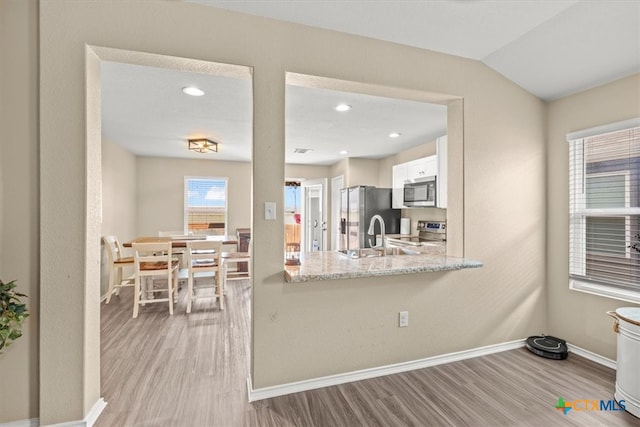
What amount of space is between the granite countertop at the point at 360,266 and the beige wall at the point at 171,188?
4.07 m

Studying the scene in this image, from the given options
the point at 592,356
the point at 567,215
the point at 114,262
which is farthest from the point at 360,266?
the point at 114,262

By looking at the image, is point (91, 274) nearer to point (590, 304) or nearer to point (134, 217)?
point (590, 304)

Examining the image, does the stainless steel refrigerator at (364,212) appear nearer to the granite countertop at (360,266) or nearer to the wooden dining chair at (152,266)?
the granite countertop at (360,266)

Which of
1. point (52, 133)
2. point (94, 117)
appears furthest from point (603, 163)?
point (52, 133)

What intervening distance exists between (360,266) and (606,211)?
6.99 ft

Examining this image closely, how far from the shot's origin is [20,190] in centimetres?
164

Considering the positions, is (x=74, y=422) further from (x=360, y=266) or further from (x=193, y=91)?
(x=193, y=91)

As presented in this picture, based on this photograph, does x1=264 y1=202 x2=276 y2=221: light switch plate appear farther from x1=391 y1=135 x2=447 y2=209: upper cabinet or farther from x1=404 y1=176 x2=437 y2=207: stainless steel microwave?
x1=404 y1=176 x2=437 y2=207: stainless steel microwave

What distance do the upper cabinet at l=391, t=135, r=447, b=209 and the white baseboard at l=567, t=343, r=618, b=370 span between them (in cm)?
198

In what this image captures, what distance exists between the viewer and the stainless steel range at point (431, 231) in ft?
14.5

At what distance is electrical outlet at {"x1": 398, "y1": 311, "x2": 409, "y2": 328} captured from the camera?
232cm

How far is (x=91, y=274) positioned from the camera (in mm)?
1771

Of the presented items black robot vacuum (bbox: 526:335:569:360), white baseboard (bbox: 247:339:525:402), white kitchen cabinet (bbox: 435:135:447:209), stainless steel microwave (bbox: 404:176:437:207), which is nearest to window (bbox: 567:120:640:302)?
black robot vacuum (bbox: 526:335:569:360)

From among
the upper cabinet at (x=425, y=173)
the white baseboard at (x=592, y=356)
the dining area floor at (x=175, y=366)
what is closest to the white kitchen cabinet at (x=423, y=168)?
the upper cabinet at (x=425, y=173)
